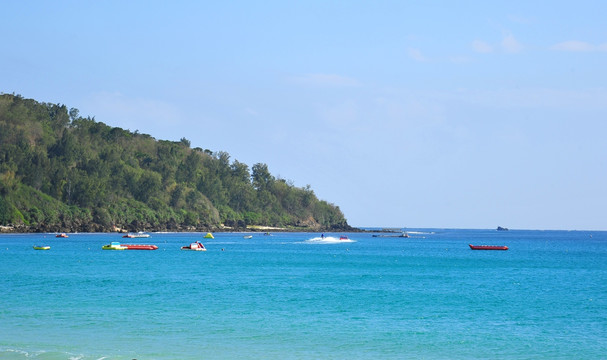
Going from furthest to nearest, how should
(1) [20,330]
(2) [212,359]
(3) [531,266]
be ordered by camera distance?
(3) [531,266] → (1) [20,330] → (2) [212,359]

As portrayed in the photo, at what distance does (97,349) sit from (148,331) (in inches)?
192

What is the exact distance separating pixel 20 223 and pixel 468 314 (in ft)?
543

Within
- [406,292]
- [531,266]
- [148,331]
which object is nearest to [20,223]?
[531,266]

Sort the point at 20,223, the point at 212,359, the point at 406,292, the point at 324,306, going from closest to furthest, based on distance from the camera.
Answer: the point at 212,359
the point at 324,306
the point at 406,292
the point at 20,223

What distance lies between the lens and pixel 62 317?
133ft

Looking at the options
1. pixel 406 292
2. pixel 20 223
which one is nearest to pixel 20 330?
pixel 406 292

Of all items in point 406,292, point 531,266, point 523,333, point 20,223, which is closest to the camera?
point 523,333

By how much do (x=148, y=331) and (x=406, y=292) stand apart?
1089 inches

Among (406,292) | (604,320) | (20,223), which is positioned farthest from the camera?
(20,223)

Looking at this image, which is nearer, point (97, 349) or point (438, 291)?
point (97, 349)

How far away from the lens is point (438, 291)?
60438 mm

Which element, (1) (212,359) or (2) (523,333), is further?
(2) (523,333)

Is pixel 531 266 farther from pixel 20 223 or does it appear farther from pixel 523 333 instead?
pixel 20 223

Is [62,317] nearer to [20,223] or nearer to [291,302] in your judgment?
[291,302]
